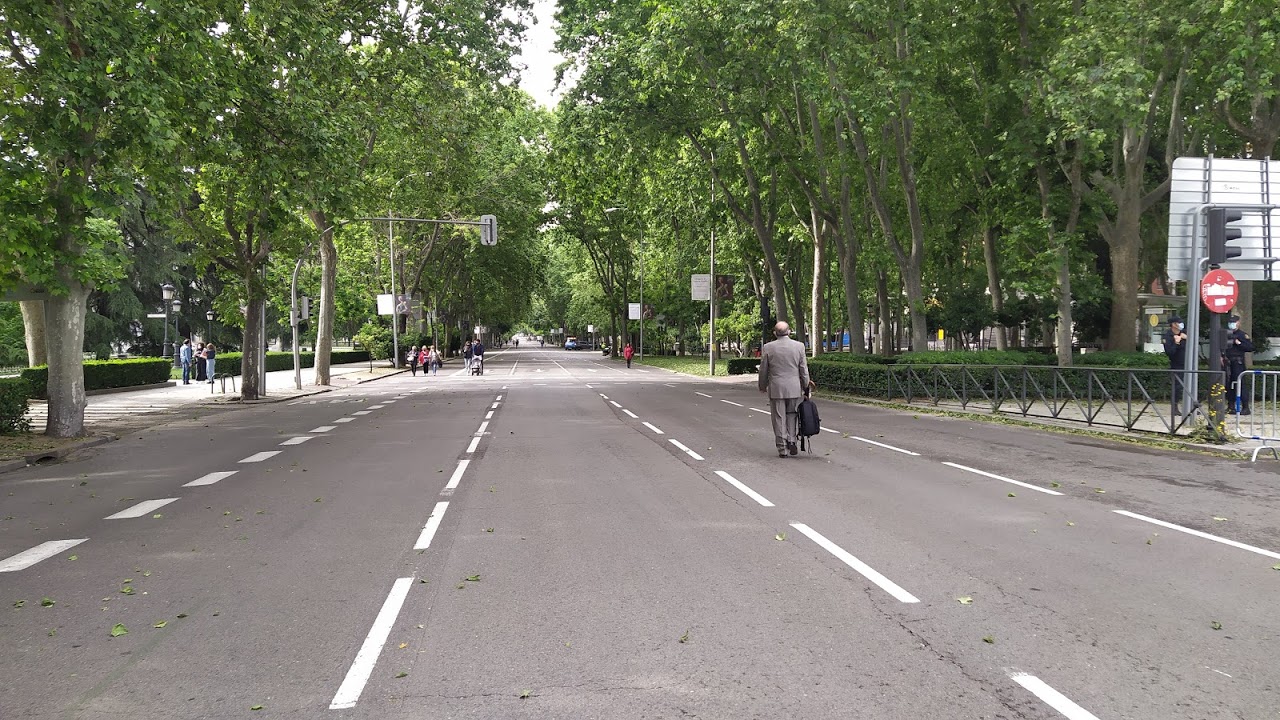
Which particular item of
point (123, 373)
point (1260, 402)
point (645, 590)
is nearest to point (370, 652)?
point (645, 590)

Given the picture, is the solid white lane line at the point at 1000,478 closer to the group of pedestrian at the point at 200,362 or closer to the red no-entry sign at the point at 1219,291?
the red no-entry sign at the point at 1219,291

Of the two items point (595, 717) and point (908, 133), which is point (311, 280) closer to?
point (908, 133)

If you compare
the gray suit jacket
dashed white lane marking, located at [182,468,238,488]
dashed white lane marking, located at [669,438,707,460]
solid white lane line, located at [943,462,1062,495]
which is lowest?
solid white lane line, located at [943,462,1062,495]

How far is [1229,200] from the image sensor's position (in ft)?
49.6

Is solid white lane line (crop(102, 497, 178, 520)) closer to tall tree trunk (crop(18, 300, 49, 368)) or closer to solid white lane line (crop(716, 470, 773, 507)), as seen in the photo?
solid white lane line (crop(716, 470, 773, 507))

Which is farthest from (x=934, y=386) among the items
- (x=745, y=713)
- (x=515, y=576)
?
(x=745, y=713)

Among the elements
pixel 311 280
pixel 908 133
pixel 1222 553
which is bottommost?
pixel 1222 553

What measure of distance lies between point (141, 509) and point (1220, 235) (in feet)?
51.4

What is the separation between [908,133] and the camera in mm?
25578

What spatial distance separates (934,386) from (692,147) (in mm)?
16026

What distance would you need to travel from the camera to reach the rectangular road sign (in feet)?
49.3

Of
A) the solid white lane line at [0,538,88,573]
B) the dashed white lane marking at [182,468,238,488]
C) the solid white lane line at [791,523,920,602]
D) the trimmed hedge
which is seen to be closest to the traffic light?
the solid white lane line at [791,523,920,602]

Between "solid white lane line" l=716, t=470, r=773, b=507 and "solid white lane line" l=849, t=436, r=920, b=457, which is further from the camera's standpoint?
"solid white lane line" l=849, t=436, r=920, b=457

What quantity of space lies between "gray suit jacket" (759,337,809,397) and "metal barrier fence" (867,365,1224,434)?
690 cm
